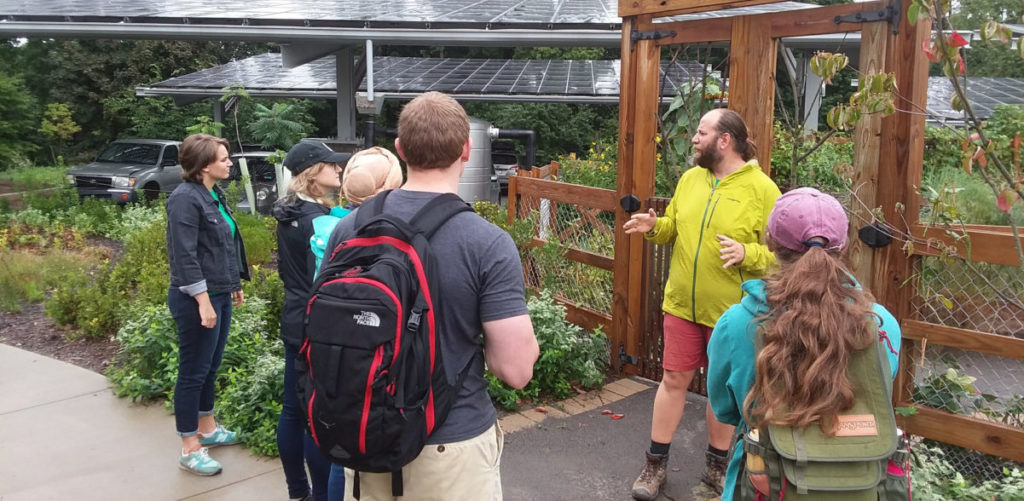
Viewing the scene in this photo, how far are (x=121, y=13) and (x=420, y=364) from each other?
11.5 meters

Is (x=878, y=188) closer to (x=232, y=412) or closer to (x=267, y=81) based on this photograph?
(x=232, y=412)

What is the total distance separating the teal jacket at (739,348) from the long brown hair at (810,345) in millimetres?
109

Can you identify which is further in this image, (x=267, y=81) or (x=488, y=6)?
(x=267, y=81)

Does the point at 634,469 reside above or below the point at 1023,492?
below

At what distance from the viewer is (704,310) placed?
3375mm

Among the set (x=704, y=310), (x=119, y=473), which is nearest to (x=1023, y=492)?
(x=704, y=310)

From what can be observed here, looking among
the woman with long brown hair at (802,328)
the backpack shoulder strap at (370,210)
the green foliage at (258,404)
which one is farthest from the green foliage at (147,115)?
the woman with long brown hair at (802,328)

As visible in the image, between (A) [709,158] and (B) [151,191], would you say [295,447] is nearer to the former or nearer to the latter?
(A) [709,158]

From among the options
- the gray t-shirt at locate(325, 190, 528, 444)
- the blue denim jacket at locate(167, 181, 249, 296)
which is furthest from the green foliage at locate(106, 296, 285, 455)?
the gray t-shirt at locate(325, 190, 528, 444)

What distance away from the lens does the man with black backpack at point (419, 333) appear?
71.4 inches

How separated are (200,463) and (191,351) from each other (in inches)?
24.1

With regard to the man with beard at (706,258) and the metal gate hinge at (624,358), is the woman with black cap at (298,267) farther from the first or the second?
the metal gate hinge at (624,358)

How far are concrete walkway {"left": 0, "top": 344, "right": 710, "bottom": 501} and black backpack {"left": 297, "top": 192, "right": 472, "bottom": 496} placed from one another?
6.34 feet

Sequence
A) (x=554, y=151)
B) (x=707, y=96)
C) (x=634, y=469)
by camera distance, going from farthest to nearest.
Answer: (x=554, y=151) → (x=707, y=96) → (x=634, y=469)
